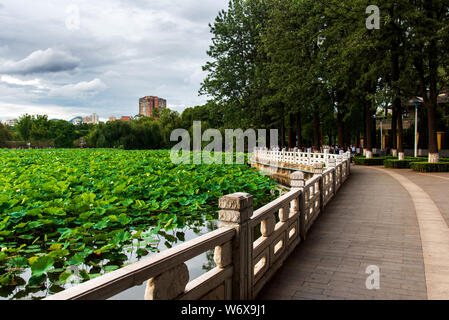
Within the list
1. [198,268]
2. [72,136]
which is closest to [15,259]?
[198,268]

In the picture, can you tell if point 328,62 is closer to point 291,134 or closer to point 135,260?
point 291,134

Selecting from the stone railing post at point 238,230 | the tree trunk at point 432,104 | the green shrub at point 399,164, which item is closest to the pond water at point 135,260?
the stone railing post at point 238,230

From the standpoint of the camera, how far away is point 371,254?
590 cm

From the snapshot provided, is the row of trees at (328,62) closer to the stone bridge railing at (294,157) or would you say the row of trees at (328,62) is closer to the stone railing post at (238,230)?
the stone bridge railing at (294,157)

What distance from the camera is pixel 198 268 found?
6754 millimetres

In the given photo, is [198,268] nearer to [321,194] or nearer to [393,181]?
[321,194]

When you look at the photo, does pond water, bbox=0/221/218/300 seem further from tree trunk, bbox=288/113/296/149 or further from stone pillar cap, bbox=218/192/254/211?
tree trunk, bbox=288/113/296/149

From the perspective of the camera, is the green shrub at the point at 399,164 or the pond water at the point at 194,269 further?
the green shrub at the point at 399,164

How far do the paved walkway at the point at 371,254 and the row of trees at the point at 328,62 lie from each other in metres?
14.8

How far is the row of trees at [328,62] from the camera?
2194 centimetres

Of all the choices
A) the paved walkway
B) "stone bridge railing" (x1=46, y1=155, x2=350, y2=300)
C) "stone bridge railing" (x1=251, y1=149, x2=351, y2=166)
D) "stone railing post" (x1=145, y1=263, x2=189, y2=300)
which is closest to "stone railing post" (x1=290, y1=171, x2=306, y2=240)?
"stone bridge railing" (x1=46, y1=155, x2=350, y2=300)

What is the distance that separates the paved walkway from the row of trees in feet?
48.7

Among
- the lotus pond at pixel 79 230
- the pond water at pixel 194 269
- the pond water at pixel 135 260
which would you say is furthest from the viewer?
the pond water at pixel 194 269

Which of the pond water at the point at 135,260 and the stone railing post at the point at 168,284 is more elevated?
the stone railing post at the point at 168,284
